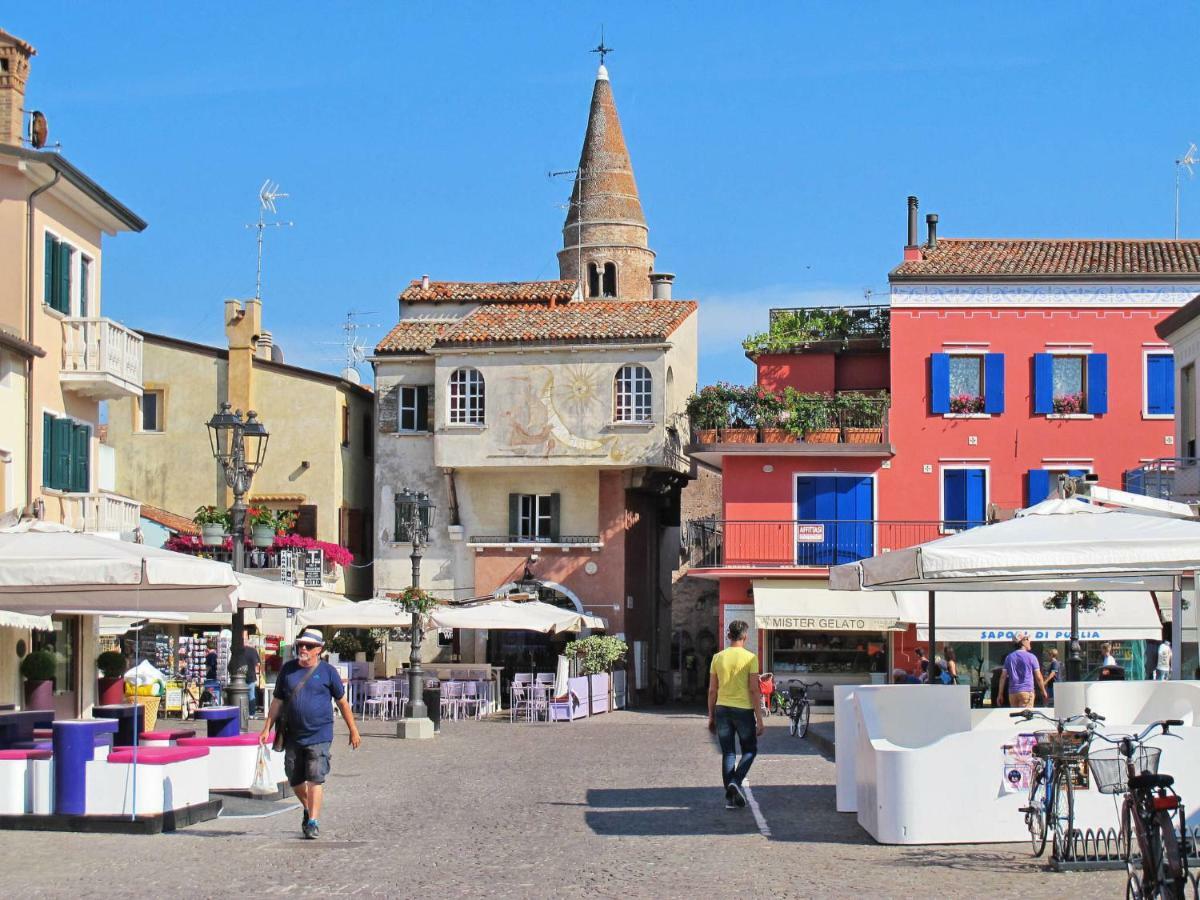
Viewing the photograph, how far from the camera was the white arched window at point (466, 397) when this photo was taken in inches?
1809

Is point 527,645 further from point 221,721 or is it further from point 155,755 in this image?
Result: point 155,755

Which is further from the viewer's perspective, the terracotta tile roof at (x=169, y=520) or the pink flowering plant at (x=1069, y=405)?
the terracotta tile roof at (x=169, y=520)

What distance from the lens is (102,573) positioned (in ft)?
49.4

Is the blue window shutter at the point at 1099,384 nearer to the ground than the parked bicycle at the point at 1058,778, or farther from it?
farther from it

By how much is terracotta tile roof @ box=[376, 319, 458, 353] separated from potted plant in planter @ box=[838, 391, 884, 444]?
35.5ft

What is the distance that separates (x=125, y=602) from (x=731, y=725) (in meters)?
6.26

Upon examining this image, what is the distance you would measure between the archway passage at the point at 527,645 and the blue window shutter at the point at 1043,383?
12.2 meters

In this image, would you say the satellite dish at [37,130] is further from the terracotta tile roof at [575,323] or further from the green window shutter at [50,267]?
the terracotta tile roof at [575,323]

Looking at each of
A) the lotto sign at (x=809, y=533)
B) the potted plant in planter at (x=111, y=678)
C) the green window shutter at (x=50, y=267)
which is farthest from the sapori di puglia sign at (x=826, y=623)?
the green window shutter at (x=50, y=267)

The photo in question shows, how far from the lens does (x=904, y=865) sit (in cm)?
1236

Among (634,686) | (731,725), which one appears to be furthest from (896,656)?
(731,725)

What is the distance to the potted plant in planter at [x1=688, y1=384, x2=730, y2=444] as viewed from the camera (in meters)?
42.4

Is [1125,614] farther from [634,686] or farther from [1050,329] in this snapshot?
[634,686]

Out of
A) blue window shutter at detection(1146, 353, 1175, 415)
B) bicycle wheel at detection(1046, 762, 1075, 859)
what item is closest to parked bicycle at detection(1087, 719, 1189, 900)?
bicycle wheel at detection(1046, 762, 1075, 859)
